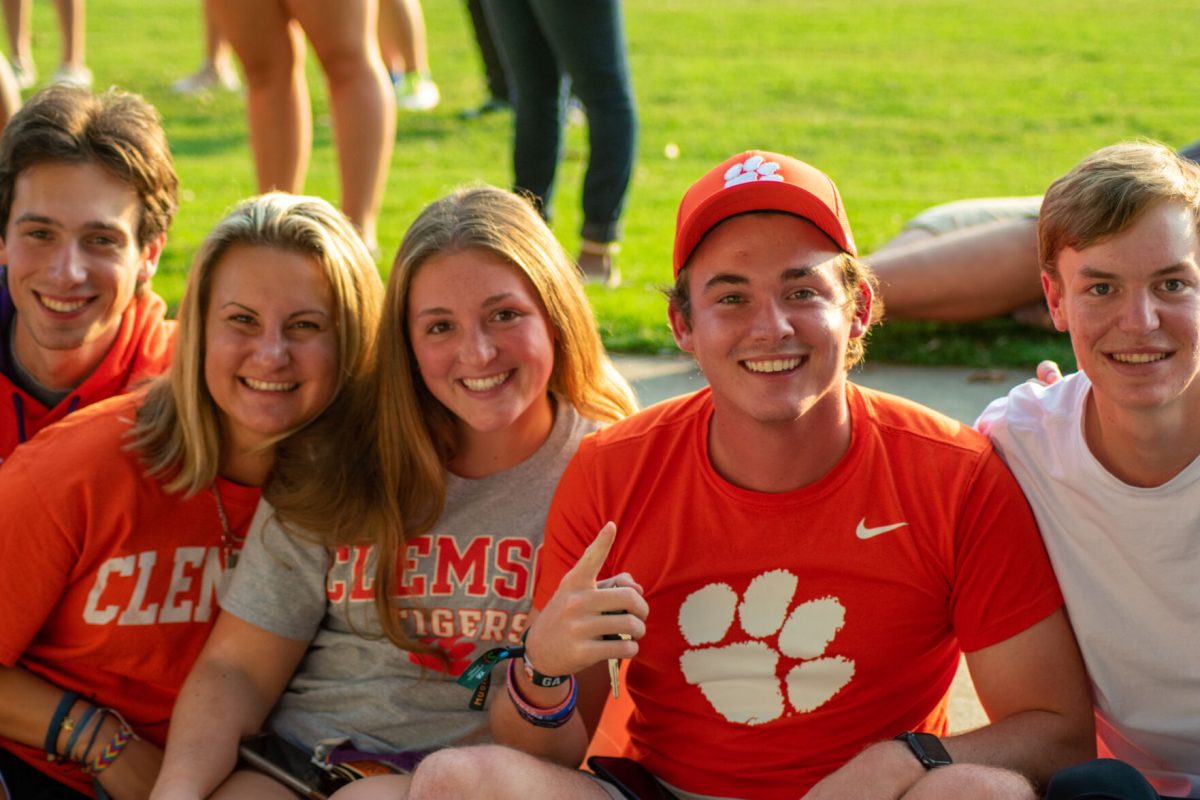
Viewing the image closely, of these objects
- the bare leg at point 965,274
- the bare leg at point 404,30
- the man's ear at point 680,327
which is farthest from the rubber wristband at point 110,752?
the bare leg at point 404,30

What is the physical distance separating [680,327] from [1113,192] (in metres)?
0.84

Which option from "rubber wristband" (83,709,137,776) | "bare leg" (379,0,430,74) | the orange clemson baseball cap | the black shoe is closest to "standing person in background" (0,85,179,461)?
"rubber wristband" (83,709,137,776)

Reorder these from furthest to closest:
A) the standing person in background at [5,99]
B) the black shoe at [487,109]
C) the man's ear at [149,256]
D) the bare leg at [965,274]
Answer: the black shoe at [487,109] < the bare leg at [965,274] < the standing person in background at [5,99] < the man's ear at [149,256]

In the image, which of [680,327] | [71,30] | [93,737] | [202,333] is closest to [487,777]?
[680,327]

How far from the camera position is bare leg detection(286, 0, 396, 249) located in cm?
524

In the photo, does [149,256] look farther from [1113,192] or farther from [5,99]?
[1113,192]

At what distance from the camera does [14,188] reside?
363 centimetres

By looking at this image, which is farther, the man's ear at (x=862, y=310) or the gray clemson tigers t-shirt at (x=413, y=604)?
the gray clemson tigers t-shirt at (x=413, y=604)

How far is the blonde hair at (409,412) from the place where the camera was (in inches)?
125

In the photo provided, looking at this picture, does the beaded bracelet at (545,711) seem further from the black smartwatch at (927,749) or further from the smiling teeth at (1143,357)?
the smiling teeth at (1143,357)

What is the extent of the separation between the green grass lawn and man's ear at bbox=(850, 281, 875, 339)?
2566 mm

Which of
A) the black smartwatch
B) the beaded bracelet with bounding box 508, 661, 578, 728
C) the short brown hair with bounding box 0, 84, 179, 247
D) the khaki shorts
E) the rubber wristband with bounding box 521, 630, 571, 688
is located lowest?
the black smartwatch

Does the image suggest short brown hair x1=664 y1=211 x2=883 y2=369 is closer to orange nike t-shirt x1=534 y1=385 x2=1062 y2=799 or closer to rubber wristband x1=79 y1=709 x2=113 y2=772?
orange nike t-shirt x1=534 y1=385 x2=1062 y2=799

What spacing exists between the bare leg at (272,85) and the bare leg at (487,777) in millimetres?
3273
